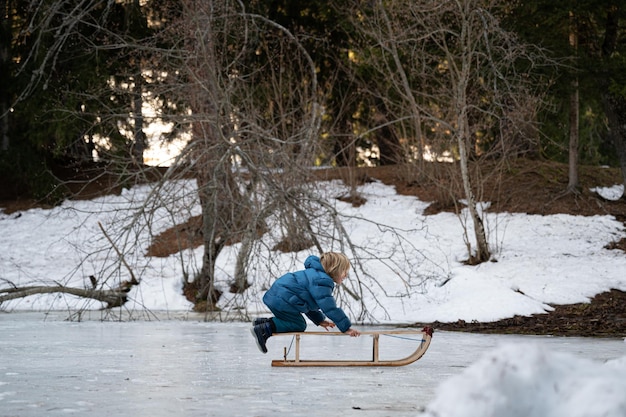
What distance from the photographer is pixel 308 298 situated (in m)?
7.31

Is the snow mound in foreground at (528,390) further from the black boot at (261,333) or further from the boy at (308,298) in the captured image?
the black boot at (261,333)

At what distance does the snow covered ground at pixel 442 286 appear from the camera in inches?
139

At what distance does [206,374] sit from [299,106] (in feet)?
37.7

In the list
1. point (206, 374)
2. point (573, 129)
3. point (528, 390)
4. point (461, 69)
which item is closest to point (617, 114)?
point (573, 129)

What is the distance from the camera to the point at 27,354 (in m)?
8.05

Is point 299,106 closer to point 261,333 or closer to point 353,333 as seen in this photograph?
point 261,333

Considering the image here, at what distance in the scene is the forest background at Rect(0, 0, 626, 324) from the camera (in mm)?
13031

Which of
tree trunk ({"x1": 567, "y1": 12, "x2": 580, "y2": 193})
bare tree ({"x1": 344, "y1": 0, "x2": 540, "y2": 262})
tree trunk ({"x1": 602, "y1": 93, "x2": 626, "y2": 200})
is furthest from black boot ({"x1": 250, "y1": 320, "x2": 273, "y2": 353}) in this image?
tree trunk ({"x1": 602, "y1": 93, "x2": 626, "y2": 200})

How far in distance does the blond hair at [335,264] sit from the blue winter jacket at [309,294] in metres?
0.06

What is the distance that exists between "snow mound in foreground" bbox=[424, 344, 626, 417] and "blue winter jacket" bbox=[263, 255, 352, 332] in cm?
344

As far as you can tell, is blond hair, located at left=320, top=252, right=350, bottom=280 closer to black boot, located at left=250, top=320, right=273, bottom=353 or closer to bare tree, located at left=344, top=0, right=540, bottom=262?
black boot, located at left=250, top=320, right=273, bottom=353

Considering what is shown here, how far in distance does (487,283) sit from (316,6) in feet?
38.6

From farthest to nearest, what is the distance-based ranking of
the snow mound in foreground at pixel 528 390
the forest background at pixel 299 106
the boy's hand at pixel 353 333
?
the forest background at pixel 299 106 < the boy's hand at pixel 353 333 < the snow mound in foreground at pixel 528 390

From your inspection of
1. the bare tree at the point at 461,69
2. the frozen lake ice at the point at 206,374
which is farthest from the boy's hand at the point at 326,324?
the bare tree at the point at 461,69
